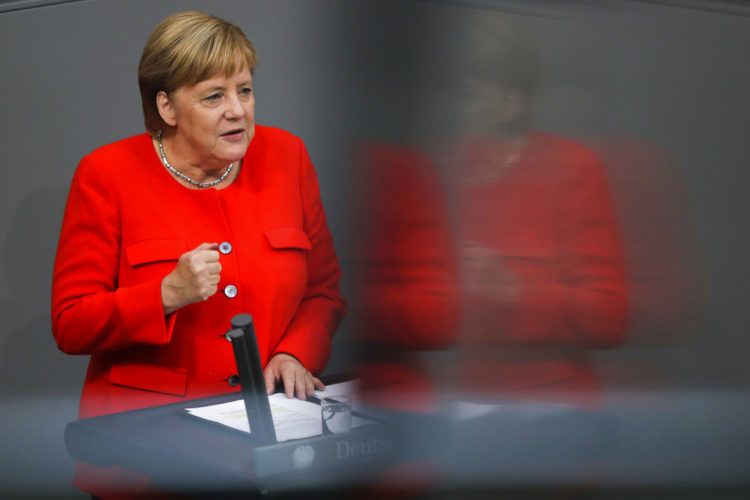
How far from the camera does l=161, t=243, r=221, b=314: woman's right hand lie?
1539 mm

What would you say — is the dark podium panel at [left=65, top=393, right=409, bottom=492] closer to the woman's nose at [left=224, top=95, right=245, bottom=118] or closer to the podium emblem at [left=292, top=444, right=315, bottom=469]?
the podium emblem at [left=292, top=444, right=315, bottom=469]

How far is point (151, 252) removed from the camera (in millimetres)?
1662

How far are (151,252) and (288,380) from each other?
1.11 ft

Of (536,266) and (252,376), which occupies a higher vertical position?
(536,266)

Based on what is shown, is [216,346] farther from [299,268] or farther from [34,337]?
[34,337]

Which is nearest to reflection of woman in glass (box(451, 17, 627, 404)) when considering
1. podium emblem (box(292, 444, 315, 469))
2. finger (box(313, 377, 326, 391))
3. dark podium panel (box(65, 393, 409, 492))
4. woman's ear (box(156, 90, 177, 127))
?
dark podium panel (box(65, 393, 409, 492))

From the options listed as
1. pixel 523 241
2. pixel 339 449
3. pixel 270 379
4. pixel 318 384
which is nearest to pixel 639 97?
pixel 523 241

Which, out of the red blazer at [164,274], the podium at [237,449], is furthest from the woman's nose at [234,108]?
the podium at [237,449]

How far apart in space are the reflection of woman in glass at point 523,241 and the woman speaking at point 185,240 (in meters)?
0.75

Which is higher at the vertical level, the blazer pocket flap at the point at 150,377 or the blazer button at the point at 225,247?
the blazer button at the point at 225,247

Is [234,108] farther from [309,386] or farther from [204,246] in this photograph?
[309,386]

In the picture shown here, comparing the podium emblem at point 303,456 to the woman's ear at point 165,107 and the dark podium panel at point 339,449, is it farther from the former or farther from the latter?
the woman's ear at point 165,107

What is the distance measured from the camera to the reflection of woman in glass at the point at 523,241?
35.1 inches

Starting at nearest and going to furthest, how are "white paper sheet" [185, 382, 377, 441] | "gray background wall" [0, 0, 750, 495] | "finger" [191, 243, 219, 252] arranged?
"gray background wall" [0, 0, 750, 495] < "white paper sheet" [185, 382, 377, 441] < "finger" [191, 243, 219, 252]
